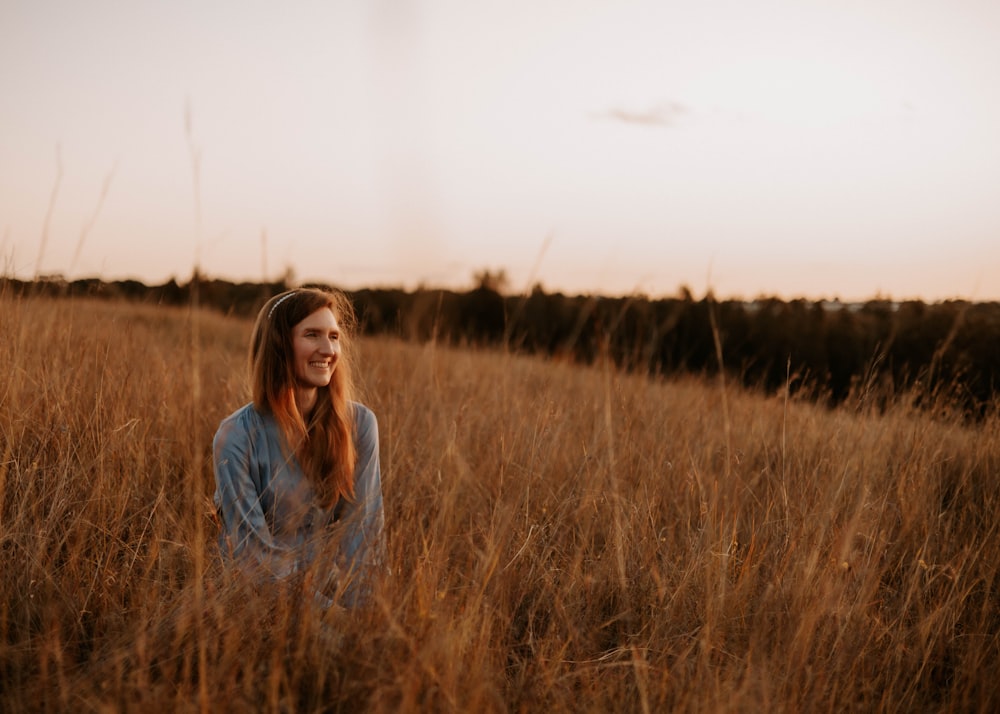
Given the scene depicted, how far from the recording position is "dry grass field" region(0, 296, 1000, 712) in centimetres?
182

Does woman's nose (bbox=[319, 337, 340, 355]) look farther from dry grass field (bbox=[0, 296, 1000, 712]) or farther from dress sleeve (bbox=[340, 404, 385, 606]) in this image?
dry grass field (bbox=[0, 296, 1000, 712])

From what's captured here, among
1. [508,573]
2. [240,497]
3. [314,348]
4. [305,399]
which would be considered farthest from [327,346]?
[508,573]

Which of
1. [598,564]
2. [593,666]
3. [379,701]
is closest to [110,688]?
[379,701]

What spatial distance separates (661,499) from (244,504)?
1.73 metres

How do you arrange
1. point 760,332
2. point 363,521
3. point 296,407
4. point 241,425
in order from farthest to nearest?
point 760,332 → point 296,407 → point 241,425 → point 363,521

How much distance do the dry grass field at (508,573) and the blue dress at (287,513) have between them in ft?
0.38

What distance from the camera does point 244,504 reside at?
8.10 feet

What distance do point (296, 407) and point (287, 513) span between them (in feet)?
1.23

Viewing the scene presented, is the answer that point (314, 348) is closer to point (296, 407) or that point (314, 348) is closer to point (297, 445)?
point (296, 407)

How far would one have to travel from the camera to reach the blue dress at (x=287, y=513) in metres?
2.17

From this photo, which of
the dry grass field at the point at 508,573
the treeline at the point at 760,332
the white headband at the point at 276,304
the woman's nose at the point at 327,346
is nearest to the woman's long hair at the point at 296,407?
the white headband at the point at 276,304

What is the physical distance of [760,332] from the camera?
451 inches

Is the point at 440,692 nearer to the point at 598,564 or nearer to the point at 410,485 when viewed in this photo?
the point at 598,564

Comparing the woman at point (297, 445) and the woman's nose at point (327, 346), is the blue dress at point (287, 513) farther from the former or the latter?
the woman's nose at point (327, 346)
